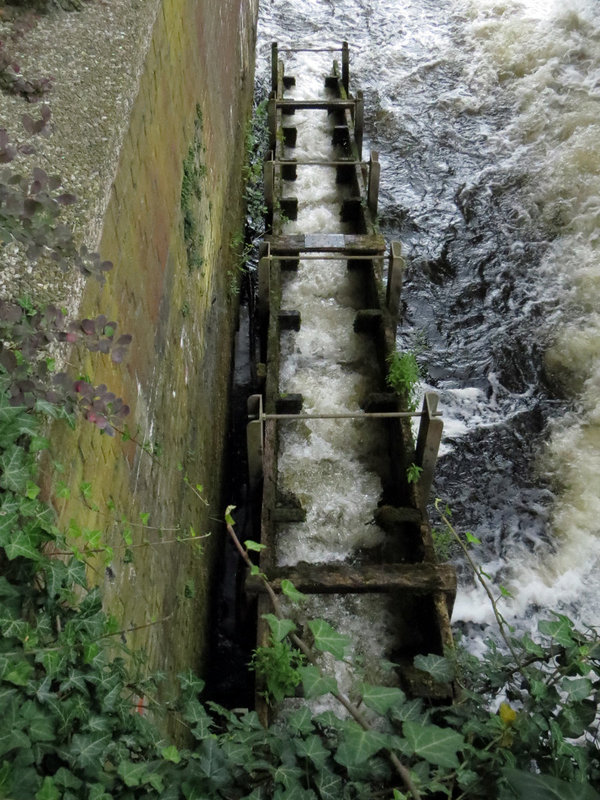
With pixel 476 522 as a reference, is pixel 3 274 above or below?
above

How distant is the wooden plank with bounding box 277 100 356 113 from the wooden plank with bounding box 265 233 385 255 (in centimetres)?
319

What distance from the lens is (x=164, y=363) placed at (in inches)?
131

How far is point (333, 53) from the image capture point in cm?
1133

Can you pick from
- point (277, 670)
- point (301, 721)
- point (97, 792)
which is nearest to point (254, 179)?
point (277, 670)

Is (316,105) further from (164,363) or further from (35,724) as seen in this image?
(35,724)

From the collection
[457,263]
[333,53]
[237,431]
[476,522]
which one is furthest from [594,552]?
[333,53]

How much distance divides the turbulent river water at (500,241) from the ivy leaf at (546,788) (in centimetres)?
351

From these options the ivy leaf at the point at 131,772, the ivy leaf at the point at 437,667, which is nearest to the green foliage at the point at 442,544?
the ivy leaf at the point at 437,667

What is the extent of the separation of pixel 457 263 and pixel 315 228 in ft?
5.92

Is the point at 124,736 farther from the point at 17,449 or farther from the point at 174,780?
the point at 17,449

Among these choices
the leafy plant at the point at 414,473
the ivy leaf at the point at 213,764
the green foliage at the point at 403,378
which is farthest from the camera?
the green foliage at the point at 403,378

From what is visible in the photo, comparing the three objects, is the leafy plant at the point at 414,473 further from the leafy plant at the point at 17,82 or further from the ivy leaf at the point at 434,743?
the leafy plant at the point at 17,82

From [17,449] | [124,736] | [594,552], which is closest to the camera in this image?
[17,449]

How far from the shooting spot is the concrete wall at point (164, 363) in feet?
7.77
